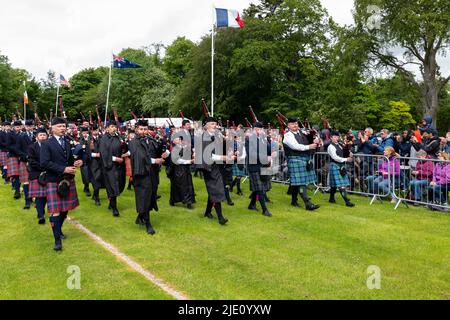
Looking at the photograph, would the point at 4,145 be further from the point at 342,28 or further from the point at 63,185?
the point at 342,28

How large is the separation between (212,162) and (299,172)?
7.52 ft

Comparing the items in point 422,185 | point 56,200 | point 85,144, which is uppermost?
point 85,144

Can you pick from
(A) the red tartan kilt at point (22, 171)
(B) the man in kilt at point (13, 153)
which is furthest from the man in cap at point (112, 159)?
(B) the man in kilt at point (13, 153)

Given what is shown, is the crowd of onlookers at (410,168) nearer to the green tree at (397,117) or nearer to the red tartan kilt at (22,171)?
the red tartan kilt at (22,171)

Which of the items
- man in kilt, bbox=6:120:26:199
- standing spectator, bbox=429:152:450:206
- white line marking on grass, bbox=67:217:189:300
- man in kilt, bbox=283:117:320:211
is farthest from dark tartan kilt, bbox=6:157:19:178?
standing spectator, bbox=429:152:450:206

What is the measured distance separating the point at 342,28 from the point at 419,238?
28.9 metres

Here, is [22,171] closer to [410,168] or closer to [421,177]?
[410,168]

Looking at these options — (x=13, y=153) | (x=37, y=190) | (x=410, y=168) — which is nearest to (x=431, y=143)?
(x=410, y=168)

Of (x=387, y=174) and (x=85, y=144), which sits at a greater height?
(x=85, y=144)

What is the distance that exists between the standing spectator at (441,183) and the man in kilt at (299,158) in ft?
8.03

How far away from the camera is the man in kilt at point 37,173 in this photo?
24.4 feet

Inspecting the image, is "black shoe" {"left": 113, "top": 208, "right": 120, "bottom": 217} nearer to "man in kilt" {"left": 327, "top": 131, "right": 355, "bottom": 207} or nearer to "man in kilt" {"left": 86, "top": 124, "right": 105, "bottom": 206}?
"man in kilt" {"left": 86, "top": 124, "right": 105, "bottom": 206}

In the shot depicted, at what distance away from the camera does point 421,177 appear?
9.25 metres
